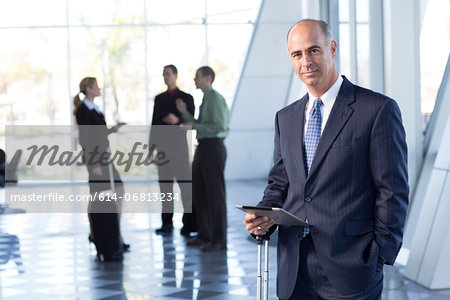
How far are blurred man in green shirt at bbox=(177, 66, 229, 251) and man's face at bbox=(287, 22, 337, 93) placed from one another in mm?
4636

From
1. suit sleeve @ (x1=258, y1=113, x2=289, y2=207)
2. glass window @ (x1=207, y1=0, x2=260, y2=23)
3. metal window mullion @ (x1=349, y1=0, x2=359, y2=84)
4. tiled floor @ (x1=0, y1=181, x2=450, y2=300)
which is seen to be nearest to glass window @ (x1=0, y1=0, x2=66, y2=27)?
glass window @ (x1=207, y1=0, x2=260, y2=23)

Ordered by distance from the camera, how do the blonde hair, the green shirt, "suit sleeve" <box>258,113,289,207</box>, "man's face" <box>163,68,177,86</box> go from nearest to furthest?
"suit sleeve" <box>258,113,289,207</box> < the blonde hair < the green shirt < "man's face" <box>163,68,177,86</box>

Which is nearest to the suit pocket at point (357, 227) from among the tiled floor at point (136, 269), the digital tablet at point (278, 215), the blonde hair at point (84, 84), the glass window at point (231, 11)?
the digital tablet at point (278, 215)

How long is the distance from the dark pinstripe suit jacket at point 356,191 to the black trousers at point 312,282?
3 cm

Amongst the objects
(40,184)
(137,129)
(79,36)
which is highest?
(79,36)

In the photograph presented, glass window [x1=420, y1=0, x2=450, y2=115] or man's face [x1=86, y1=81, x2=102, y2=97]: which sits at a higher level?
glass window [x1=420, y1=0, x2=450, y2=115]

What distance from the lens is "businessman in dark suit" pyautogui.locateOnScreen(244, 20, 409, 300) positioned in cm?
232

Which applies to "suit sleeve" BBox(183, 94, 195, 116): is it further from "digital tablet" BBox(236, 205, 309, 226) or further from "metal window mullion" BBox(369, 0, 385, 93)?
"digital tablet" BBox(236, 205, 309, 226)

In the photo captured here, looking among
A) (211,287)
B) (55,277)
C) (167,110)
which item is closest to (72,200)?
(167,110)

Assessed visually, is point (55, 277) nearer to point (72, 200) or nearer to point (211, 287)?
point (211, 287)

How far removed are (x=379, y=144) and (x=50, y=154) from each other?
46.7ft

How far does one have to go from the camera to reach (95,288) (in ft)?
18.3

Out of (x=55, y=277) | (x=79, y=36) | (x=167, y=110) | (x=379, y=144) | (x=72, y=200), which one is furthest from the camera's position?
(x=79, y=36)

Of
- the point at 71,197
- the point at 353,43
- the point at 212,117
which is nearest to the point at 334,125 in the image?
the point at 212,117
